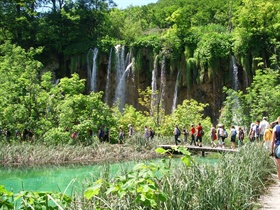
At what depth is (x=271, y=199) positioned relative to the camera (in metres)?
6.00

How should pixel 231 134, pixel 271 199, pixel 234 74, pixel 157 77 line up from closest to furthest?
pixel 271 199
pixel 231 134
pixel 234 74
pixel 157 77

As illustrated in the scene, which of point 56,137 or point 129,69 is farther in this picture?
point 129,69

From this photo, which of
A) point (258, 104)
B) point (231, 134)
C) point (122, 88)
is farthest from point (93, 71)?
point (231, 134)

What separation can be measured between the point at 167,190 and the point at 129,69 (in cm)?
2567

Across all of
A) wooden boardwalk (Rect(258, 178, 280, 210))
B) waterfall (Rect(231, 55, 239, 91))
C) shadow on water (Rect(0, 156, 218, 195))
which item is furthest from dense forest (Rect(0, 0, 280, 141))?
wooden boardwalk (Rect(258, 178, 280, 210))

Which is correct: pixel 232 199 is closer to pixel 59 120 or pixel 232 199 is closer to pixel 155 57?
pixel 59 120

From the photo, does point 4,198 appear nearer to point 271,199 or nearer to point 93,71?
point 271,199

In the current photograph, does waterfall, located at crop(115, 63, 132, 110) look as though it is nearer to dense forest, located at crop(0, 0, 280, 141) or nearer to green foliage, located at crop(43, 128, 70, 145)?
dense forest, located at crop(0, 0, 280, 141)

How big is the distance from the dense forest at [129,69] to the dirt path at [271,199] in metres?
11.5

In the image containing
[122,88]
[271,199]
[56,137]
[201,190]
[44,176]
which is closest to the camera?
[201,190]

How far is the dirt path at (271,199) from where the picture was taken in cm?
548

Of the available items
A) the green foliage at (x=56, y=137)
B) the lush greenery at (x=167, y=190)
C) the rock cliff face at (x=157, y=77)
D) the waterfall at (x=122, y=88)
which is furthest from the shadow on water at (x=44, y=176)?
the waterfall at (x=122, y=88)

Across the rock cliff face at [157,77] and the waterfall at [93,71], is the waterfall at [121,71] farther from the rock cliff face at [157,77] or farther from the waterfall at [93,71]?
the waterfall at [93,71]

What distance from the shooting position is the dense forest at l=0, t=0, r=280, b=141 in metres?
18.4
